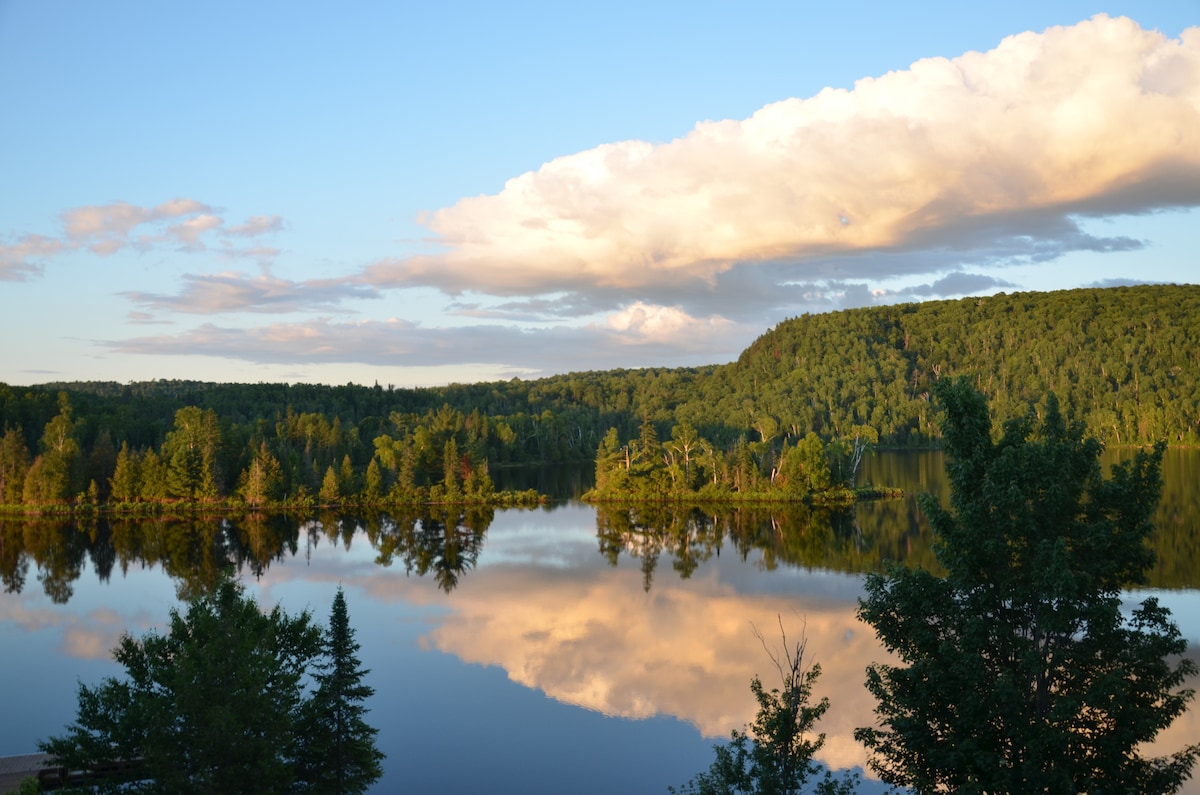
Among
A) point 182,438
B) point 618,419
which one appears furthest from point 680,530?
point 618,419

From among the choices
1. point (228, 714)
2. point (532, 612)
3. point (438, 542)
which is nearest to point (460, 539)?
point (438, 542)

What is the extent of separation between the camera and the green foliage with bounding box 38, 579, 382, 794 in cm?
1410

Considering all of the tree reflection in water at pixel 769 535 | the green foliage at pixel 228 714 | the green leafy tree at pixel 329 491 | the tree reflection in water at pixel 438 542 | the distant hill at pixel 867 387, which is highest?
the distant hill at pixel 867 387

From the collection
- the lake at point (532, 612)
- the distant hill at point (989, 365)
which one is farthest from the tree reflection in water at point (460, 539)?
the distant hill at point (989, 365)

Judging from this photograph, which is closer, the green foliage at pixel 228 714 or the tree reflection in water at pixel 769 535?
the green foliage at pixel 228 714

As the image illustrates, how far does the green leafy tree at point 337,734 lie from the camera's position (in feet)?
56.5

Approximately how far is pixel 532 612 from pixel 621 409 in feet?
431

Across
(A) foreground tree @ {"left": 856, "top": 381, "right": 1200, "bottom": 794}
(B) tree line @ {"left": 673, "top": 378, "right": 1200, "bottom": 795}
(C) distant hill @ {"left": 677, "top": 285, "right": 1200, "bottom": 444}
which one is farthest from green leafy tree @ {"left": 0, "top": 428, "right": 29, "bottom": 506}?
(C) distant hill @ {"left": 677, "top": 285, "right": 1200, "bottom": 444}

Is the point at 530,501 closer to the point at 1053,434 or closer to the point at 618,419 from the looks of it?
the point at 1053,434

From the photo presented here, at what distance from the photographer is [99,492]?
70.0 meters

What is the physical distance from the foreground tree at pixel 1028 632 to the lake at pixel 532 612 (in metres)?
7.40

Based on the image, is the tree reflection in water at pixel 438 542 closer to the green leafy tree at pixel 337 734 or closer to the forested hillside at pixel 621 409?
the forested hillside at pixel 621 409

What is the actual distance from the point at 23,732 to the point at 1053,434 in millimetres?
25818

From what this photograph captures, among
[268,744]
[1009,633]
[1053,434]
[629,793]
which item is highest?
[1053,434]
